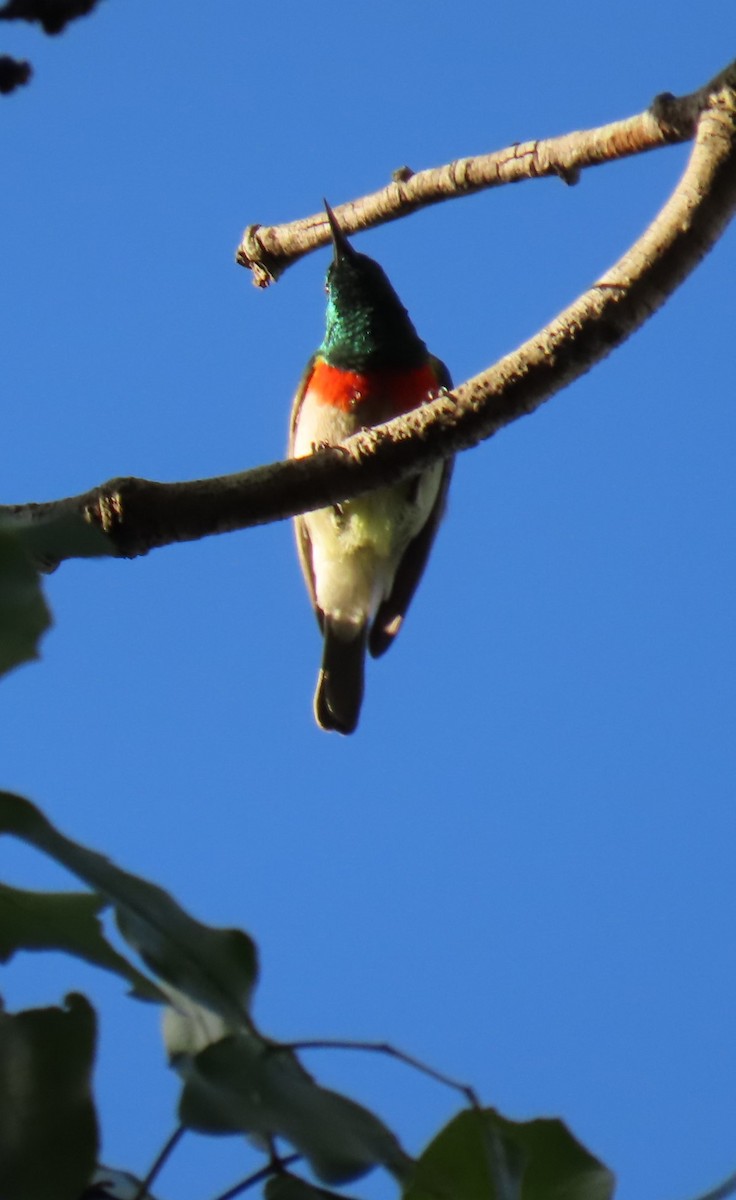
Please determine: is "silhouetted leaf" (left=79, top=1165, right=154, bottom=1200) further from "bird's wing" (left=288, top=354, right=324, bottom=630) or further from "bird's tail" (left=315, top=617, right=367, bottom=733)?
"bird's wing" (left=288, top=354, right=324, bottom=630)

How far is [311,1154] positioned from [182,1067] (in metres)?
0.07

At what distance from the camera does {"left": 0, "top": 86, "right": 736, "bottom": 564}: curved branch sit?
1.44 m

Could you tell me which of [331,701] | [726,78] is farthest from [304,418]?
[726,78]

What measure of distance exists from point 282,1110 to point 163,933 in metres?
0.11

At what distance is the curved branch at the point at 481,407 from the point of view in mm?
1443

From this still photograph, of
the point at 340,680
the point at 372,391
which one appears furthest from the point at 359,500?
the point at 340,680

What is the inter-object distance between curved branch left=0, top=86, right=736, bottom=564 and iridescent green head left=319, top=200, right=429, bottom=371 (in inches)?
102

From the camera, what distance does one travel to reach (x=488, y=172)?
2045mm

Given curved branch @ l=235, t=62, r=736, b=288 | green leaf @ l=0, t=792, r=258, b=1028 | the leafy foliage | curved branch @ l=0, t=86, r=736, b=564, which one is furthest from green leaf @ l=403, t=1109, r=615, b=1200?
curved branch @ l=235, t=62, r=736, b=288

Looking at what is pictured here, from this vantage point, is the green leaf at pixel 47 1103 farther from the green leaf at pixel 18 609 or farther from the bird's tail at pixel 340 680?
the bird's tail at pixel 340 680

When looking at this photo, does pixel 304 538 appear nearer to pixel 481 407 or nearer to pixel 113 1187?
pixel 481 407

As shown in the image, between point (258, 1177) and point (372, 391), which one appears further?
point (372, 391)

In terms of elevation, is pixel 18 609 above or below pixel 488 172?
below

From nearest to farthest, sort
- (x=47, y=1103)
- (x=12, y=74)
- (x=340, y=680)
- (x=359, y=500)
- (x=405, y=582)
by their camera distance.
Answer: (x=47, y=1103) < (x=12, y=74) < (x=359, y=500) < (x=340, y=680) < (x=405, y=582)
